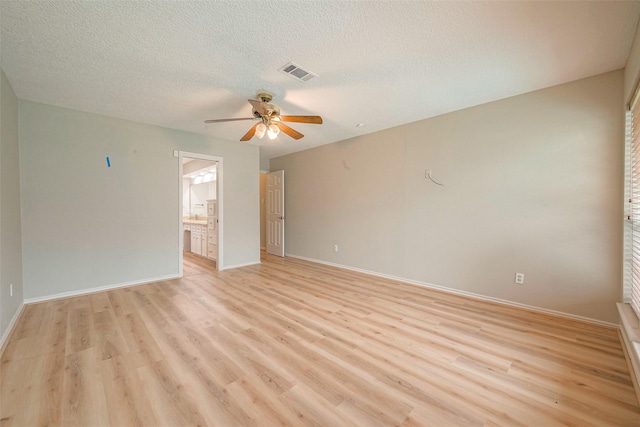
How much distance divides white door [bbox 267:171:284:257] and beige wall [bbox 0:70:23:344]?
166 inches

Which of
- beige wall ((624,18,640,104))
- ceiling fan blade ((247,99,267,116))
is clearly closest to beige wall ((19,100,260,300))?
ceiling fan blade ((247,99,267,116))

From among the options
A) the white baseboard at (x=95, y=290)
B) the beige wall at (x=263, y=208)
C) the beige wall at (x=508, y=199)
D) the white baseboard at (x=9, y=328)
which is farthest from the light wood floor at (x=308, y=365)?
the beige wall at (x=263, y=208)

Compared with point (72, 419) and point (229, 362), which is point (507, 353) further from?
point (72, 419)

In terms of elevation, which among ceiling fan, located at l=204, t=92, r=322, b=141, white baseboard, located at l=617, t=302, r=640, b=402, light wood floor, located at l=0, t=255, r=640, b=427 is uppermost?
ceiling fan, located at l=204, t=92, r=322, b=141

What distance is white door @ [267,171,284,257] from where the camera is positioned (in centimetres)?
628

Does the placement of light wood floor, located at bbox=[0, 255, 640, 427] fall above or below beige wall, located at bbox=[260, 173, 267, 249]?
below

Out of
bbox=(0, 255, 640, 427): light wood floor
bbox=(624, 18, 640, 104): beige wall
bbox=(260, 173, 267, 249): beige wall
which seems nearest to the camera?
bbox=(0, 255, 640, 427): light wood floor

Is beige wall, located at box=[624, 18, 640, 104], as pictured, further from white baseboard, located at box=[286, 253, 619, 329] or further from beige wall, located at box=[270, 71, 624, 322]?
white baseboard, located at box=[286, 253, 619, 329]

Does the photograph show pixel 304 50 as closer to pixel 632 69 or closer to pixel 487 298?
pixel 632 69

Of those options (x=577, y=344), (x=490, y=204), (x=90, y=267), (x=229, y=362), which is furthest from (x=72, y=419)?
(x=490, y=204)

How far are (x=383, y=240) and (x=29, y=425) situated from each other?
4.12 meters

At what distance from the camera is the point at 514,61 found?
2.37 m

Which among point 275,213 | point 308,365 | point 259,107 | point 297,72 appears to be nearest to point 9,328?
point 308,365

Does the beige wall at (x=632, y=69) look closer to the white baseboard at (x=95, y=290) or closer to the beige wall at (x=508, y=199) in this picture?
the beige wall at (x=508, y=199)
